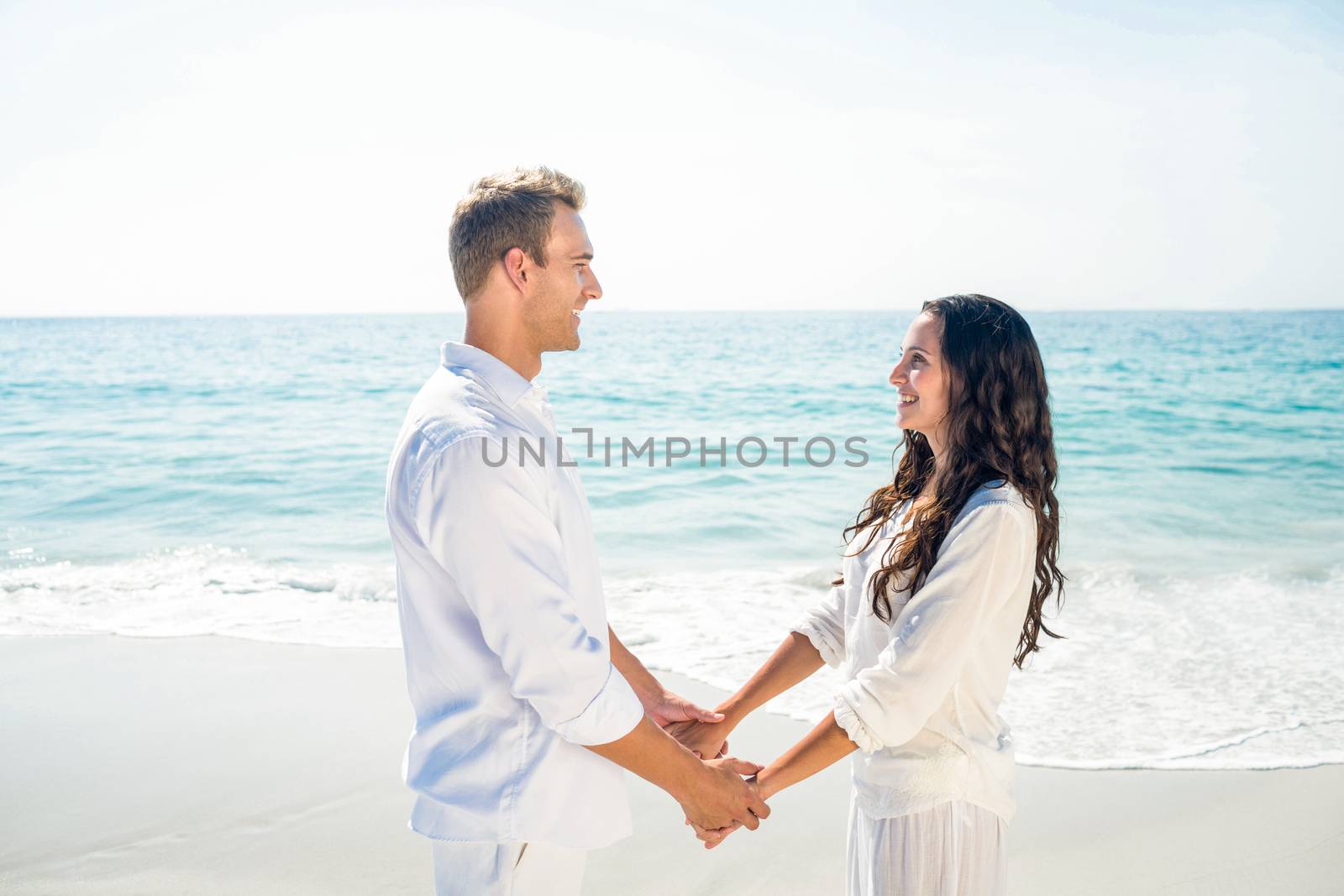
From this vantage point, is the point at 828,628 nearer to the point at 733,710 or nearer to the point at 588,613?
the point at 733,710

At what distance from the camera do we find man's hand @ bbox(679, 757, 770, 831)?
2062mm

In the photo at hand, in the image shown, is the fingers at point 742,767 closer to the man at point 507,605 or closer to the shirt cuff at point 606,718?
the man at point 507,605

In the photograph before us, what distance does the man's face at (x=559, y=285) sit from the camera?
2025 mm

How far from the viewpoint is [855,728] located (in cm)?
198

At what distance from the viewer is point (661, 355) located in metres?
31.1

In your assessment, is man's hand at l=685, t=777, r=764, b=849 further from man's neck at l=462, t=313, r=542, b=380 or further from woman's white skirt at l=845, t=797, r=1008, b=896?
man's neck at l=462, t=313, r=542, b=380

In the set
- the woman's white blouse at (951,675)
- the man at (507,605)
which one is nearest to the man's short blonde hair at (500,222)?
the man at (507,605)

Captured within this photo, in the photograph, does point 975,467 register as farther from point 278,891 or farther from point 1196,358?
point 1196,358

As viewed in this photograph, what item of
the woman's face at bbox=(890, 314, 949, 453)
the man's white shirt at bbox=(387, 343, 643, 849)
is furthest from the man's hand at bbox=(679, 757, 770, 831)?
the woman's face at bbox=(890, 314, 949, 453)

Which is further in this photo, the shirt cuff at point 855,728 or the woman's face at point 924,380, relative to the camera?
the woman's face at point 924,380

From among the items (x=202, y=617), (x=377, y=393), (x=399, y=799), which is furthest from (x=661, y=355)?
(x=399, y=799)

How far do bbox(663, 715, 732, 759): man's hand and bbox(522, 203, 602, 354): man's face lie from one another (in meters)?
1.18

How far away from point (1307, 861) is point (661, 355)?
2807cm

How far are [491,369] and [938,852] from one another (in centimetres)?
133
